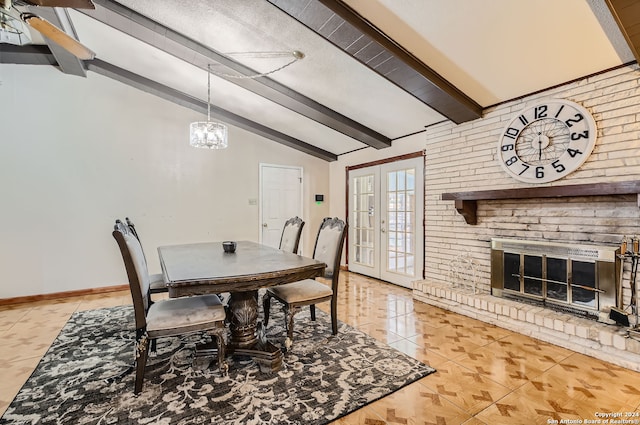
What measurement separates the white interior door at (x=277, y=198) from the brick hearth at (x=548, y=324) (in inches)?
118

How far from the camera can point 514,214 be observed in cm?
321

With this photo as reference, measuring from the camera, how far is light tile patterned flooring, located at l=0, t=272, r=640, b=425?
173 cm

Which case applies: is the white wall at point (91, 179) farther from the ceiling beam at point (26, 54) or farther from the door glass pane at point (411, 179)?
the door glass pane at point (411, 179)

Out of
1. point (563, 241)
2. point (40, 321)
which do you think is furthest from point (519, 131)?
point (40, 321)

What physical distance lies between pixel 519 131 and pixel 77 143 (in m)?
5.46

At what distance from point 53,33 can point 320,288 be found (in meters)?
2.61

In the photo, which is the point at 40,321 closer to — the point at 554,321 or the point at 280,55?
the point at 280,55

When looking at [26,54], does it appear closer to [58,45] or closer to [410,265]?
[58,45]

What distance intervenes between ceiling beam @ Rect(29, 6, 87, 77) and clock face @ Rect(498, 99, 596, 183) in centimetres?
459

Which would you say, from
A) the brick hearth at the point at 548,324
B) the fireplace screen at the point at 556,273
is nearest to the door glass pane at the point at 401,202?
the brick hearth at the point at 548,324

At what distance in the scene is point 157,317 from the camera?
1991 mm

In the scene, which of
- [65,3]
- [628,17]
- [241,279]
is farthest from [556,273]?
[65,3]

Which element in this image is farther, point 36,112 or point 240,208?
point 240,208

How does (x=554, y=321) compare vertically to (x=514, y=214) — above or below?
below
